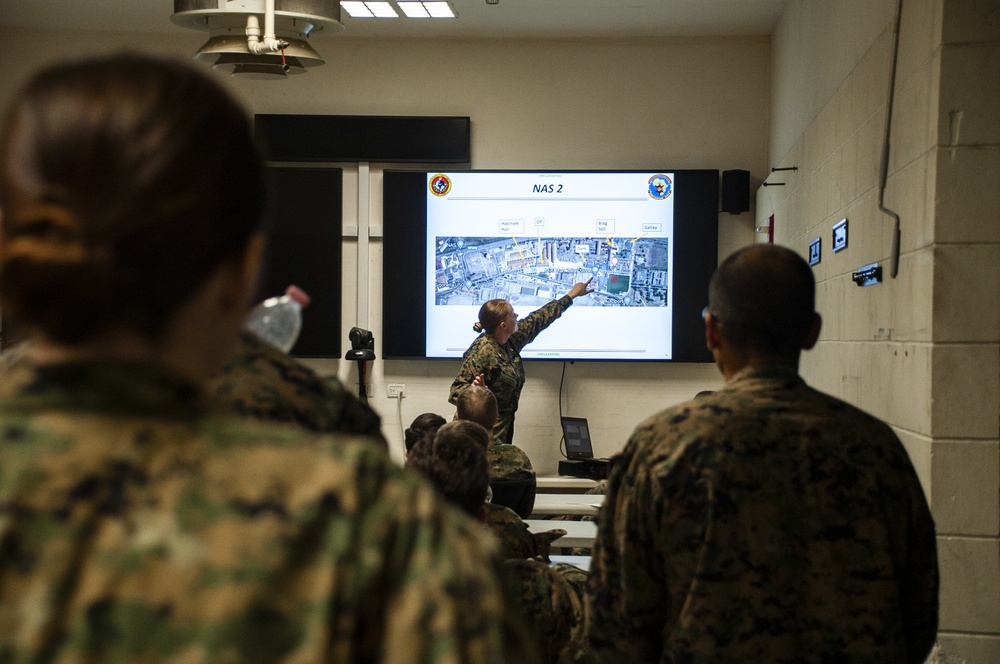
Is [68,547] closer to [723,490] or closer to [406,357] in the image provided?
[723,490]

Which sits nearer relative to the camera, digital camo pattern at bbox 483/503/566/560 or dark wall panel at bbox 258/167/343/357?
digital camo pattern at bbox 483/503/566/560

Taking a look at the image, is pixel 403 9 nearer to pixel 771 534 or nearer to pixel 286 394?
pixel 771 534

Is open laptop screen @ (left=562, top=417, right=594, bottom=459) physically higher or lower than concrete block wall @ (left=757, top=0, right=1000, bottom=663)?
lower

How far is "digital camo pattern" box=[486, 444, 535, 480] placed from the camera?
3.87m

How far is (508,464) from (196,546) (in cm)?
340

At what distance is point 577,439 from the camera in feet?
21.9

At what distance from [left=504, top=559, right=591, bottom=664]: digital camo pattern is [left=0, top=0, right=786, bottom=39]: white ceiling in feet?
16.3

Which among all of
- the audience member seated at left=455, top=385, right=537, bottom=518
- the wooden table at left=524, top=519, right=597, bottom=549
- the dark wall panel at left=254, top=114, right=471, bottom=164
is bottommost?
the wooden table at left=524, top=519, right=597, bottom=549

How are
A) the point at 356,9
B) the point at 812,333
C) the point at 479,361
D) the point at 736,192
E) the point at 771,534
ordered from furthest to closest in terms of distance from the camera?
the point at 736,192 → the point at 356,9 → the point at 479,361 → the point at 812,333 → the point at 771,534

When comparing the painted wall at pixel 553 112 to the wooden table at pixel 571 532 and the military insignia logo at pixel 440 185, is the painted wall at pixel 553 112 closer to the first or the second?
the military insignia logo at pixel 440 185

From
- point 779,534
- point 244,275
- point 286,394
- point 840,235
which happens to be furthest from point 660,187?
point 244,275

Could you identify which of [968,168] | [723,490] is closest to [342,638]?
[723,490]

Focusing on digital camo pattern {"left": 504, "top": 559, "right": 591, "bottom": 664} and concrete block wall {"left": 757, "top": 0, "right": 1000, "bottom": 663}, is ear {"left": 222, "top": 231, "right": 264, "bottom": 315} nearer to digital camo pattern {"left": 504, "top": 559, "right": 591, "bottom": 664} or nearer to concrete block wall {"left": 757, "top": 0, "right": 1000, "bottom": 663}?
digital camo pattern {"left": 504, "top": 559, "right": 591, "bottom": 664}

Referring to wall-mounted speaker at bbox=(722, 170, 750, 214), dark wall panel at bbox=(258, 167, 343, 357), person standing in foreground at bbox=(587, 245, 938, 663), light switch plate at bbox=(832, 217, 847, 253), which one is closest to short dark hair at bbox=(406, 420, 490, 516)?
person standing in foreground at bbox=(587, 245, 938, 663)
